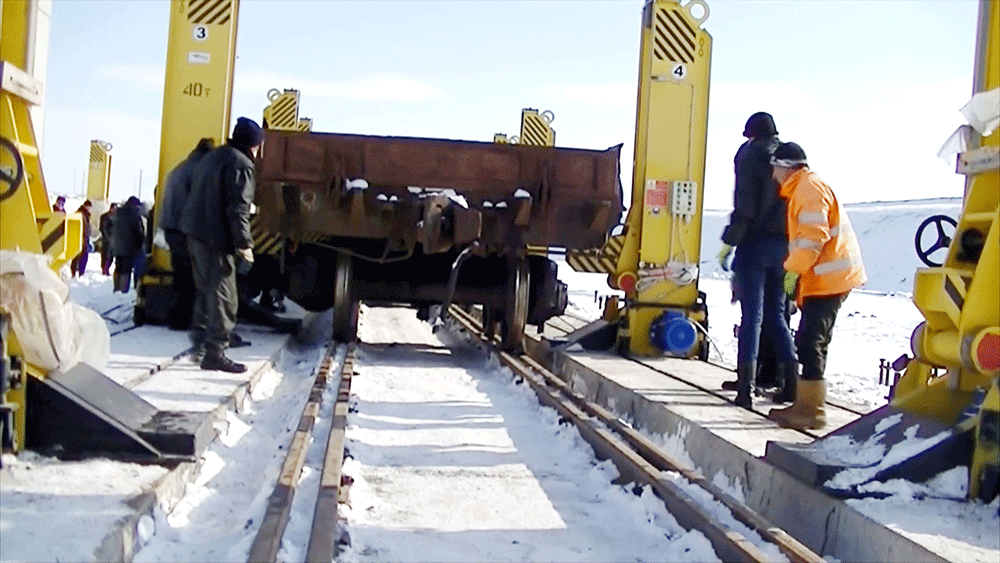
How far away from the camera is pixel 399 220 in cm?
868

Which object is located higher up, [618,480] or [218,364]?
[218,364]

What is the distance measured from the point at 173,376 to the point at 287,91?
1206 cm

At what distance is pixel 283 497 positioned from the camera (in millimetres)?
3643

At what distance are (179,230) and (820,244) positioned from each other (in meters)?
4.51

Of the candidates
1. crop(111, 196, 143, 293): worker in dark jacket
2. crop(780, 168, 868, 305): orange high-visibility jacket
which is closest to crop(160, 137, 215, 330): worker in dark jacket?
crop(780, 168, 868, 305): orange high-visibility jacket

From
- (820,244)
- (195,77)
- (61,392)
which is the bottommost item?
(61,392)

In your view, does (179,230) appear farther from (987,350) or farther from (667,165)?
(987,350)

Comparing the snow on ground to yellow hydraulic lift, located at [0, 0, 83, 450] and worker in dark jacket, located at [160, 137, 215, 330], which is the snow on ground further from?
worker in dark jacket, located at [160, 137, 215, 330]

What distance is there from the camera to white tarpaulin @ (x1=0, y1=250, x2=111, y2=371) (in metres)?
3.62

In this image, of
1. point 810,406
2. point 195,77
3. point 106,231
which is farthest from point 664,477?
point 106,231

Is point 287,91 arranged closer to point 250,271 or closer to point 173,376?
point 250,271

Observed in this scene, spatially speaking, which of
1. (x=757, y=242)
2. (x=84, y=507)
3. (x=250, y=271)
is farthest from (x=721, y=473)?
(x=250, y=271)

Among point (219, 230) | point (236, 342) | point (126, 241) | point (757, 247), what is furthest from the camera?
point (126, 241)

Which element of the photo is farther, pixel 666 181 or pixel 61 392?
pixel 666 181
